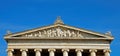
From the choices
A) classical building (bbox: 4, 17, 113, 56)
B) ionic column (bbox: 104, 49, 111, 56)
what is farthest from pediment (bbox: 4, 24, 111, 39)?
ionic column (bbox: 104, 49, 111, 56)

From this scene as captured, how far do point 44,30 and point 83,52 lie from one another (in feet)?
19.1

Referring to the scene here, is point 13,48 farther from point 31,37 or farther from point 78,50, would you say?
point 78,50

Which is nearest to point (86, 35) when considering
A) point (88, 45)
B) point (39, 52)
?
point (88, 45)

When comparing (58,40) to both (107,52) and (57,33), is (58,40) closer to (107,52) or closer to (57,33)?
(57,33)

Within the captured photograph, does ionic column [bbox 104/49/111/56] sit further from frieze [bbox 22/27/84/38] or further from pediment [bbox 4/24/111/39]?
frieze [bbox 22/27/84/38]

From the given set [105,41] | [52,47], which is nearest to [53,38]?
[52,47]

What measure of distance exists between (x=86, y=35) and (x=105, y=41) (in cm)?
254

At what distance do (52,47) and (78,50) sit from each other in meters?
3.32

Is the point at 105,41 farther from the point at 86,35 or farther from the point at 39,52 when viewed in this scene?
the point at 39,52

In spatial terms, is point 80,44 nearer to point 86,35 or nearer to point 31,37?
point 86,35

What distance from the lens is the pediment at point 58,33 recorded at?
264 feet

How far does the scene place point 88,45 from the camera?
80.4 meters

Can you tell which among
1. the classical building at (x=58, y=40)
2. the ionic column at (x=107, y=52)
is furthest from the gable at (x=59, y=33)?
the ionic column at (x=107, y=52)

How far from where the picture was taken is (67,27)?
80562mm
